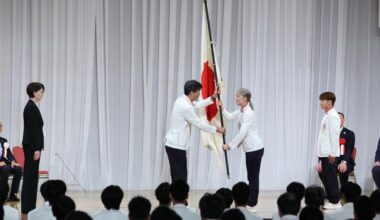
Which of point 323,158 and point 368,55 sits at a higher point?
point 368,55

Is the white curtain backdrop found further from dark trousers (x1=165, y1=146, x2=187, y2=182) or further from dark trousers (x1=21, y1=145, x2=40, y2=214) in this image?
dark trousers (x1=21, y1=145, x2=40, y2=214)

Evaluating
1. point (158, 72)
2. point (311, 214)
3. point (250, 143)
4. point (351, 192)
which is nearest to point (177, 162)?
point (250, 143)

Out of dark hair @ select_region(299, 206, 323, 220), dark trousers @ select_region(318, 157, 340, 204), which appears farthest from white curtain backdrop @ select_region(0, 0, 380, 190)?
dark hair @ select_region(299, 206, 323, 220)

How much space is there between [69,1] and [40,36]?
0.61 metres

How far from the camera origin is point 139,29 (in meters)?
9.58

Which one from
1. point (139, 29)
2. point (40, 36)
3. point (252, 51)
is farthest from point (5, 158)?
point (252, 51)

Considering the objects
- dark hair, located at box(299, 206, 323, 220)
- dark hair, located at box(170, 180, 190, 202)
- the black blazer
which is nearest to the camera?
dark hair, located at box(299, 206, 323, 220)

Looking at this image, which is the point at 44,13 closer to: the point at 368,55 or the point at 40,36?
the point at 40,36

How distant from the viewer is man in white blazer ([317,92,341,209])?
7.71 meters

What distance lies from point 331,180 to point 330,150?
33 centimetres

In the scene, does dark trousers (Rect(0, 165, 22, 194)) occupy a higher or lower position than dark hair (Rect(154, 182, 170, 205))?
lower

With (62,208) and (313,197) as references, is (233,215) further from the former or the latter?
(313,197)

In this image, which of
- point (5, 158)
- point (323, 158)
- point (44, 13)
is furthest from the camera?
point (44, 13)

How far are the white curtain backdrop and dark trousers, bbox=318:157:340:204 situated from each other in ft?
6.35
